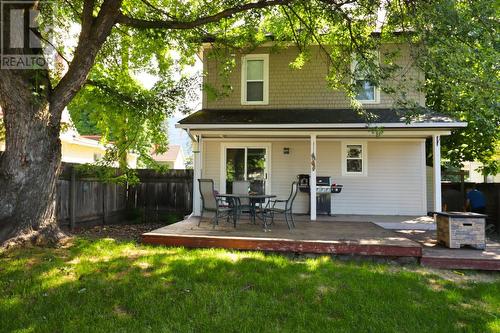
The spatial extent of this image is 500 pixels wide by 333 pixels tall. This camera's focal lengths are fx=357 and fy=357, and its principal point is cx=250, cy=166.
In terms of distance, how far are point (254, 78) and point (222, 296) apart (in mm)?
8632

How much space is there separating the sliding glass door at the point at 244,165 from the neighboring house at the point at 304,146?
3 cm

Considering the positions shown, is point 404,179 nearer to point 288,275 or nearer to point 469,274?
point 469,274

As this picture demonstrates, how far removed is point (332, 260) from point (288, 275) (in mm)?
1379

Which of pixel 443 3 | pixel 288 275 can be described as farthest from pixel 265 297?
pixel 443 3

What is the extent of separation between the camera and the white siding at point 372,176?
10.7m

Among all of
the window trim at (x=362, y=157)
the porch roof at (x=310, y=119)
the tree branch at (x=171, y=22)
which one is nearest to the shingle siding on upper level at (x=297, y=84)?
the porch roof at (x=310, y=119)

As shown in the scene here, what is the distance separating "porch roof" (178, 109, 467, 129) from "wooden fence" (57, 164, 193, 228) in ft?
9.21

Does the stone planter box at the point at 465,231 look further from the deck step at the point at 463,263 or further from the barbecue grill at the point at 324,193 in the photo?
the barbecue grill at the point at 324,193

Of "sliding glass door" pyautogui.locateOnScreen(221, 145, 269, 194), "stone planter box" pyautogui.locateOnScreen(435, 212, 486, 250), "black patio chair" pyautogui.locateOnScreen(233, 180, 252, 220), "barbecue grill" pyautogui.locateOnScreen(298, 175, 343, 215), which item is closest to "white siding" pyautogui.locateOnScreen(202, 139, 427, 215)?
"sliding glass door" pyautogui.locateOnScreen(221, 145, 269, 194)

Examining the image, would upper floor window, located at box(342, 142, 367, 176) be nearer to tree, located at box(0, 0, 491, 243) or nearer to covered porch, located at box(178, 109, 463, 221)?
covered porch, located at box(178, 109, 463, 221)

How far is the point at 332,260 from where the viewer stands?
586 centimetres

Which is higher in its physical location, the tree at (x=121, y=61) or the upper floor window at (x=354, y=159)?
the tree at (x=121, y=61)

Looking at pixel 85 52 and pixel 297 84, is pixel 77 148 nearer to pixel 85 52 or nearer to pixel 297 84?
pixel 297 84

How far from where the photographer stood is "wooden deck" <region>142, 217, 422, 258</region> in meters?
5.95
